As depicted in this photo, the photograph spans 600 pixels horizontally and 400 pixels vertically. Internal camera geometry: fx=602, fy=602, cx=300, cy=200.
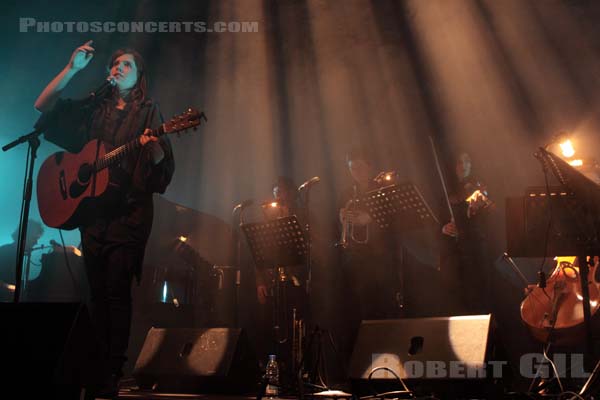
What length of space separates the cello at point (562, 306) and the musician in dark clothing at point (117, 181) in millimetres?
2885

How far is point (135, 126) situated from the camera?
4.33 meters

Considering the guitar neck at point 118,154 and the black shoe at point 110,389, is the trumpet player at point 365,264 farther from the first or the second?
the black shoe at point 110,389

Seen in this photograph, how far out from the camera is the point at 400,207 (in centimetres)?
412

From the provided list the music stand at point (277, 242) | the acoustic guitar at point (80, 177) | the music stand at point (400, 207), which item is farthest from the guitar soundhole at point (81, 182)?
the music stand at point (400, 207)

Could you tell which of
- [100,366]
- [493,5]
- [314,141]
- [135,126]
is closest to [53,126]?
[135,126]

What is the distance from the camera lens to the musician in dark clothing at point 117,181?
383 cm

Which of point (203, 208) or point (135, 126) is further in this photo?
point (203, 208)

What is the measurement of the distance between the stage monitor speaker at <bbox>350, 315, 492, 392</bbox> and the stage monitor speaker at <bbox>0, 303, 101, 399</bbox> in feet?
5.18

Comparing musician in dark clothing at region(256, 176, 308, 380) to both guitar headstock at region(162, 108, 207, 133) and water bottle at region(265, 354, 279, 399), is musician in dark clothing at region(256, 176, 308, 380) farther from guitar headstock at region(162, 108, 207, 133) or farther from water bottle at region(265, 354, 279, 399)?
guitar headstock at region(162, 108, 207, 133)

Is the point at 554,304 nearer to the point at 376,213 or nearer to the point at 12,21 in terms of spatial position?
the point at 376,213

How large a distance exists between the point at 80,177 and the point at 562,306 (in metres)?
3.55

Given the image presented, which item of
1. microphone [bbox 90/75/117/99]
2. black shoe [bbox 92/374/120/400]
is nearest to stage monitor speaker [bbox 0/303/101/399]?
black shoe [bbox 92/374/120/400]

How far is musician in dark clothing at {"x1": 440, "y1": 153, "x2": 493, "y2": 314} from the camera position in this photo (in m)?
5.67

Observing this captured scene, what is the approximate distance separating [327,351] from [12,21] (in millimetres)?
4956
